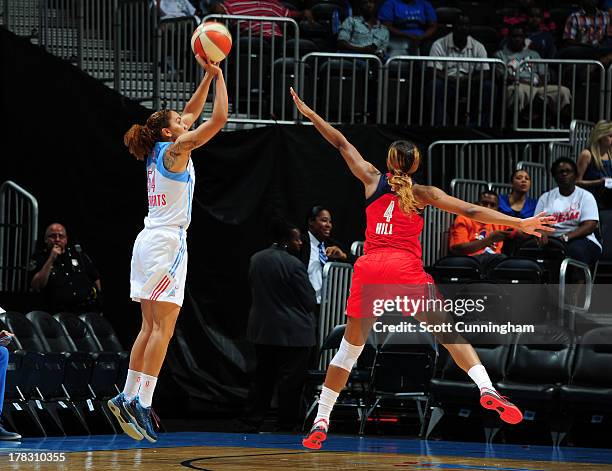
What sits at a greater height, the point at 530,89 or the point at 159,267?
the point at 530,89

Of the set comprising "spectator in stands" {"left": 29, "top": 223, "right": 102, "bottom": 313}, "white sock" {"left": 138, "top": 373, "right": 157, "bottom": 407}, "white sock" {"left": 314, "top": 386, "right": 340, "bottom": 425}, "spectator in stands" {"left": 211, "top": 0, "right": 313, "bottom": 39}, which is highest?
"spectator in stands" {"left": 211, "top": 0, "right": 313, "bottom": 39}

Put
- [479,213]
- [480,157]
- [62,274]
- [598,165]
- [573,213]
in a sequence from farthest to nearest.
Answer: [480,157] < [598,165] < [573,213] < [62,274] < [479,213]

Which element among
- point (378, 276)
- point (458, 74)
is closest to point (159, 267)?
point (378, 276)

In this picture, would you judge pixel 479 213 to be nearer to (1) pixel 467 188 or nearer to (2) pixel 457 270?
(2) pixel 457 270

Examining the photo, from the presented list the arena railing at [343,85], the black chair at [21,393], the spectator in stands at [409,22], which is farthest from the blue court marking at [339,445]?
the spectator in stands at [409,22]

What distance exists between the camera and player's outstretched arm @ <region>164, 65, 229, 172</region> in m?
8.52

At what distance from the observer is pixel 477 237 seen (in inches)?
550

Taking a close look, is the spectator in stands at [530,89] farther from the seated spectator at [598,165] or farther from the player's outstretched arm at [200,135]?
the player's outstretched arm at [200,135]

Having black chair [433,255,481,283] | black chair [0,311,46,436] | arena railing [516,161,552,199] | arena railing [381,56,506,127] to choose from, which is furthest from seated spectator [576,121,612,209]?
black chair [0,311,46,436]

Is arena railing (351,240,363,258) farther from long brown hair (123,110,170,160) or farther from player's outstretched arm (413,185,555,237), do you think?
long brown hair (123,110,170,160)

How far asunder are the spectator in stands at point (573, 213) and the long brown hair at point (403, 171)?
16.0 ft

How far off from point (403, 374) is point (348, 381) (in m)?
0.61

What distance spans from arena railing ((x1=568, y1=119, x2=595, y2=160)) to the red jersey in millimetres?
6478

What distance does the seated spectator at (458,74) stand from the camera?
15.6 meters
